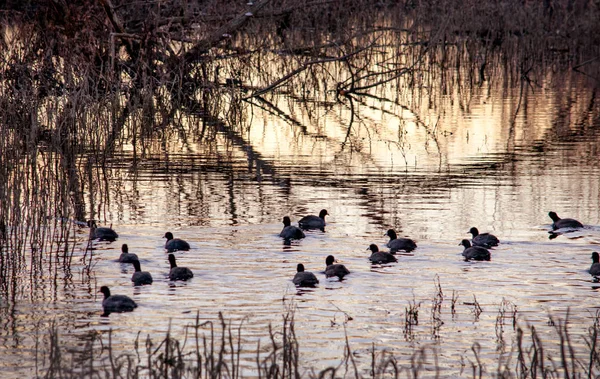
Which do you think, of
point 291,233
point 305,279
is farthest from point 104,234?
point 305,279

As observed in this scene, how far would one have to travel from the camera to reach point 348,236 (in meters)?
14.8

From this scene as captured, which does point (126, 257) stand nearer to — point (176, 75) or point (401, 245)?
point (401, 245)

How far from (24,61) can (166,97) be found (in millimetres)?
4792

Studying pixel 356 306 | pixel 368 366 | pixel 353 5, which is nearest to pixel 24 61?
pixel 353 5

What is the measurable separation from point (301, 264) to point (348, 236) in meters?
2.78

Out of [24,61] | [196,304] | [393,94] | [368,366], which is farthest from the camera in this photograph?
[393,94]

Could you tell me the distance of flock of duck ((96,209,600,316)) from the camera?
11.0m

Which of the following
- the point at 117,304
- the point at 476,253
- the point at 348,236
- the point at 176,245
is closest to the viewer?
the point at 117,304

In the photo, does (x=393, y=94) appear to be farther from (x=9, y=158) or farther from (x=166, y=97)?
(x=9, y=158)

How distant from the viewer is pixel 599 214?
16016mm

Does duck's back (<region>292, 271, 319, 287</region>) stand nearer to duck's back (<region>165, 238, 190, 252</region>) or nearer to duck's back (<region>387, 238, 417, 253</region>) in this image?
duck's back (<region>387, 238, 417, 253</region>)

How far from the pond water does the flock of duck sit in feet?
0.47

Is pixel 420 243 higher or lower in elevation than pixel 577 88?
lower

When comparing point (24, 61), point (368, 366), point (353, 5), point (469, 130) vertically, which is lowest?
point (368, 366)
